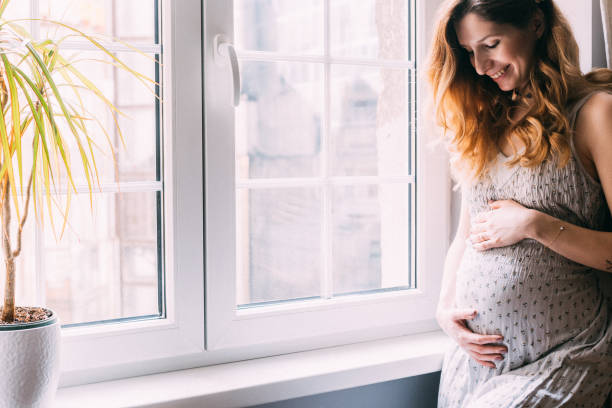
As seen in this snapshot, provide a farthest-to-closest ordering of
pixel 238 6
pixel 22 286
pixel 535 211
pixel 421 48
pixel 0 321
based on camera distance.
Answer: pixel 421 48 < pixel 238 6 < pixel 22 286 < pixel 535 211 < pixel 0 321

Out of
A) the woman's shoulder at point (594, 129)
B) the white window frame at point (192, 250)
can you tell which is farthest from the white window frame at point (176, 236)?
the woman's shoulder at point (594, 129)

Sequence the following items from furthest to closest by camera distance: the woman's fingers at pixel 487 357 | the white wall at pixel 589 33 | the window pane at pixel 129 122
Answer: the white wall at pixel 589 33 → the window pane at pixel 129 122 → the woman's fingers at pixel 487 357

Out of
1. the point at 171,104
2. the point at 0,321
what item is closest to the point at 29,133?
the point at 171,104

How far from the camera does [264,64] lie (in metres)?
1.61

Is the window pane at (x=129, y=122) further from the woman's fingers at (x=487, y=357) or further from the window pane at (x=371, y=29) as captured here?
the woman's fingers at (x=487, y=357)

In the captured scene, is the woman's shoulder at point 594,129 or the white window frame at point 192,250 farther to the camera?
the white window frame at point 192,250

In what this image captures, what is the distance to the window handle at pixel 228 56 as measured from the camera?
1.38 metres

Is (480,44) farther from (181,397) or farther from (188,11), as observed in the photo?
(181,397)

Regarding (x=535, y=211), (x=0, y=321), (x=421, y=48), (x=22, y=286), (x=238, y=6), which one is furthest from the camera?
(x=421, y=48)

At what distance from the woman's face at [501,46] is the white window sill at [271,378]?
746 mm

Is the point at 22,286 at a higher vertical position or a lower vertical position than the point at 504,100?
lower

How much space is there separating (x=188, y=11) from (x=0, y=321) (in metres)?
0.79

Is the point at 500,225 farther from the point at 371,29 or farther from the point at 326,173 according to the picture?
the point at 371,29

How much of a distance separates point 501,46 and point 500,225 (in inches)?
15.5
